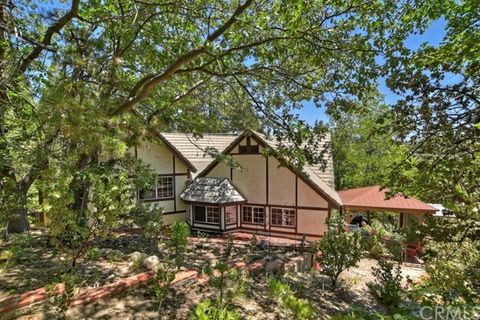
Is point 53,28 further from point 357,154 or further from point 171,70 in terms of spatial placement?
point 357,154

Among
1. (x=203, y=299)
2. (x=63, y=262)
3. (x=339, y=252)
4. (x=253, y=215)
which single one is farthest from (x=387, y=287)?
(x=253, y=215)

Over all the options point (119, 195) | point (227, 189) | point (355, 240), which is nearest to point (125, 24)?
point (119, 195)

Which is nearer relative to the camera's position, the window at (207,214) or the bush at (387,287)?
the bush at (387,287)

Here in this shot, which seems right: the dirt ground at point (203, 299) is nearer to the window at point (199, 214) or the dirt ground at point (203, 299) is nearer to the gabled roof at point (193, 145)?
the window at point (199, 214)

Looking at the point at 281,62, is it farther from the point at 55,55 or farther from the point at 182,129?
the point at 55,55

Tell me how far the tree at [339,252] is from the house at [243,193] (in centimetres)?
674

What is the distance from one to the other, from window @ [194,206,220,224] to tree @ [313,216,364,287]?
8.65 meters

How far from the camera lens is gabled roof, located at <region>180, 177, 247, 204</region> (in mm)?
14953

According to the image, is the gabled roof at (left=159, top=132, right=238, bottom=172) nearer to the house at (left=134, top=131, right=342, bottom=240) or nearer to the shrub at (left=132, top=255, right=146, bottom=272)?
the house at (left=134, top=131, right=342, bottom=240)

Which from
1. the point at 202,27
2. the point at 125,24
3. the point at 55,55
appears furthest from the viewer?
the point at 202,27

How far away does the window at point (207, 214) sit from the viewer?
15.5 meters

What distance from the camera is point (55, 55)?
532 cm

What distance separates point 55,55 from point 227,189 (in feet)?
36.2

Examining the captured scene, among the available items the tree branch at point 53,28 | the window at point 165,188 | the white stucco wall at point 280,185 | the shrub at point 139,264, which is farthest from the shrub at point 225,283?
the window at point 165,188
